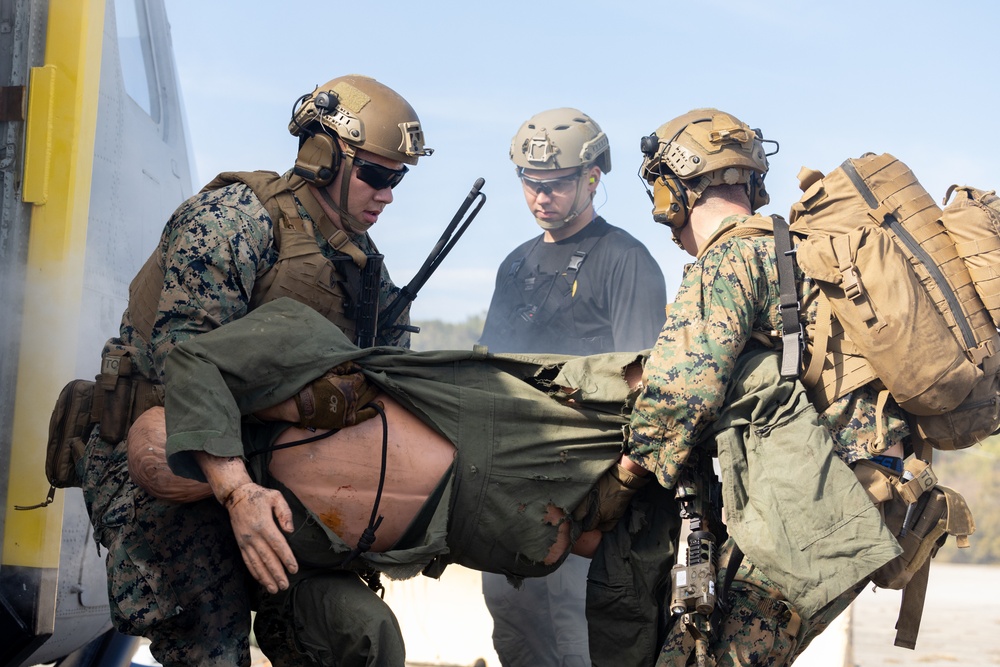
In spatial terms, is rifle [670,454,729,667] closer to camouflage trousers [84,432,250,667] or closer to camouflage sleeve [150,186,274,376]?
camouflage trousers [84,432,250,667]

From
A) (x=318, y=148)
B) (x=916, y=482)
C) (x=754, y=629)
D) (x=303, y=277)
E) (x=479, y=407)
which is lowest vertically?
(x=754, y=629)

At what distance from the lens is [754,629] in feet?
10.2

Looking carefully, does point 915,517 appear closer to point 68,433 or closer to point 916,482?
point 916,482

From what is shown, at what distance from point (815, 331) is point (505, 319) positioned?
116 inches

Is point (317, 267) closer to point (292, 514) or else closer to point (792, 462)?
point (292, 514)

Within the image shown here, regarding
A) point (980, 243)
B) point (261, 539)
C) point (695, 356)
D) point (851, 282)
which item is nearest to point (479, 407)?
point (695, 356)

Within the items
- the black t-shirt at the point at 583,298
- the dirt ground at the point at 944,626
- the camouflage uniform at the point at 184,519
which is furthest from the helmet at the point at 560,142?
the dirt ground at the point at 944,626

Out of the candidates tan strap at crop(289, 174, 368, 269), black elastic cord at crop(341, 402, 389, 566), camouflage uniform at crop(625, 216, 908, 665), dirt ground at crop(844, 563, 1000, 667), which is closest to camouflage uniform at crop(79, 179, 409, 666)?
tan strap at crop(289, 174, 368, 269)

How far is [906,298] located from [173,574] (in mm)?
2359

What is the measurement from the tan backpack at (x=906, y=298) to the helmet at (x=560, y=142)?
111 inches

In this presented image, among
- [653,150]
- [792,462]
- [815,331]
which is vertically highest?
[653,150]

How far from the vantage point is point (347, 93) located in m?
3.83

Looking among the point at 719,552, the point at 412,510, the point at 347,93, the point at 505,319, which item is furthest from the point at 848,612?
the point at 347,93

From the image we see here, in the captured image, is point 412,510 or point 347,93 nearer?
point 412,510
